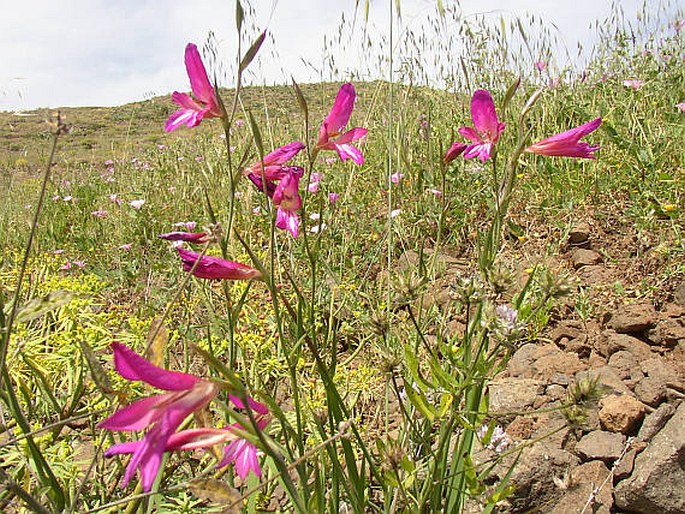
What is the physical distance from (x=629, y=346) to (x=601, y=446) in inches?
19.1

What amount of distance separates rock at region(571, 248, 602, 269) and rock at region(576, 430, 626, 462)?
96 centimetres

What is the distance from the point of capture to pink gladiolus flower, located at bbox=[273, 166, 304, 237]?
95 centimetres

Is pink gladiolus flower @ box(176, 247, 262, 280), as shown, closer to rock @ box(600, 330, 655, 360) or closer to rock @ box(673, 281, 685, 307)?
rock @ box(600, 330, 655, 360)

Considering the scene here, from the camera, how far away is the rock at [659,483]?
1.27 m

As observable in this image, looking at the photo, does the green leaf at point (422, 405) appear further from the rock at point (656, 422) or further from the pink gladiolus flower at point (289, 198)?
the rock at point (656, 422)

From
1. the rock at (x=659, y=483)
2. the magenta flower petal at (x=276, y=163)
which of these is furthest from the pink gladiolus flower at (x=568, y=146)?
the rock at (x=659, y=483)

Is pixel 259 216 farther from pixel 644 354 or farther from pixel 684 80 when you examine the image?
pixel 684 80

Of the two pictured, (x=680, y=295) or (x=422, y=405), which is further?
(x=680, y=295)

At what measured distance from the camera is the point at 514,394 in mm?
1651

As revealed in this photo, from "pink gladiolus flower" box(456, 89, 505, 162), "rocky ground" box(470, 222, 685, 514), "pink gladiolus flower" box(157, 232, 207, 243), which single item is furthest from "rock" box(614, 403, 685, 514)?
"pink gladiolus flower" box(157, 232, 207, 243)

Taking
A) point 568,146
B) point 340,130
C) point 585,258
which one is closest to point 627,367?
point 585,258

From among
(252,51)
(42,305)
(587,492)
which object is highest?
(252,51)

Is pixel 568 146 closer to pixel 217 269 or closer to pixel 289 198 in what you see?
pixel 289 198

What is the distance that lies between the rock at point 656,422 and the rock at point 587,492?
0.13 meters
